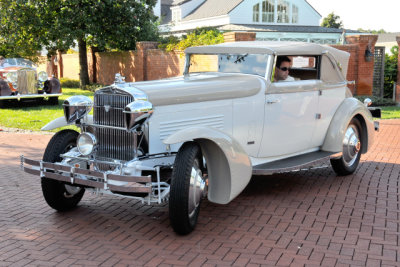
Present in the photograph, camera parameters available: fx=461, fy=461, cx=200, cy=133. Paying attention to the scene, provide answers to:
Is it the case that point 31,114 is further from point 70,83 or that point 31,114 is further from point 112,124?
point 70,83

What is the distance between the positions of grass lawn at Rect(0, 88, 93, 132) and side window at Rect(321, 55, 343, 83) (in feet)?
22.0

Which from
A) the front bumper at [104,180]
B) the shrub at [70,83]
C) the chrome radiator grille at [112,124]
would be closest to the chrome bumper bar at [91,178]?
the front bumper at [104,180]

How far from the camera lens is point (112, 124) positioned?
4699mm

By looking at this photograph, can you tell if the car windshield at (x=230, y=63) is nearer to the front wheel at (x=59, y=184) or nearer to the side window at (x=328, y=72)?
the side window at (x=328, y=72)

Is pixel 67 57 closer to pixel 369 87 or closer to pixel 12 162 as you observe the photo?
pixel 369 87

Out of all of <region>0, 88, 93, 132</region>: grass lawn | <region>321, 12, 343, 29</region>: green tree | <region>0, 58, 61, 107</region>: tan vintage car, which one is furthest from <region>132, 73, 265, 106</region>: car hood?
<region>321, 12, 343, 29</region>: green tree

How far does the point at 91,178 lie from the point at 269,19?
33.9 meters

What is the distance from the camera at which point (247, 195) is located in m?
5.77

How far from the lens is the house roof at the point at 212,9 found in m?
35.8

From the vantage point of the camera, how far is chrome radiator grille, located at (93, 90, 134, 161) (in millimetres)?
4605

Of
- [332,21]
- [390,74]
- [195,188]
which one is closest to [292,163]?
[195,188]

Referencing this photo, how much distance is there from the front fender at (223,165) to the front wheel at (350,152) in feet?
7.53

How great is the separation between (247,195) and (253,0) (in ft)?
105

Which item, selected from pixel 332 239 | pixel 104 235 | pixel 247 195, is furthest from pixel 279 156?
→ pixel 104 235
